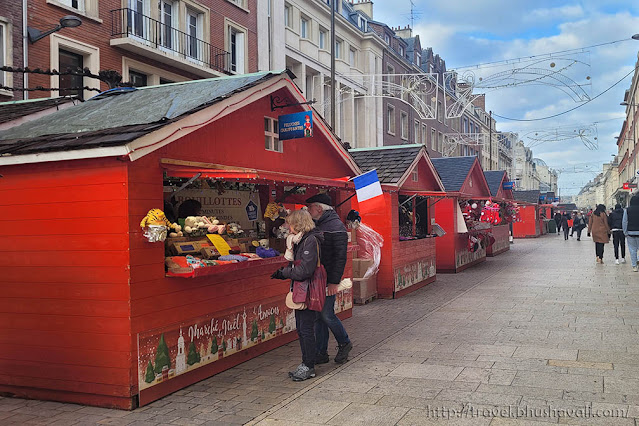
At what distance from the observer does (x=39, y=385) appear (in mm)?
5691

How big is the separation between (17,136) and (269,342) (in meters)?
3.83

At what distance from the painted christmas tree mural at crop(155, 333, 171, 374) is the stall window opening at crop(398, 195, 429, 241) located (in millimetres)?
8079

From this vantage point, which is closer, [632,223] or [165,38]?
[632,223]

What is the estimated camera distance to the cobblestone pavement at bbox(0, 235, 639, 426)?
504cm

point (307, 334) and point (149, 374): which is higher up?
point (307, 334)

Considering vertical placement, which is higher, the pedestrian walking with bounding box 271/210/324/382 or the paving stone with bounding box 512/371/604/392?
the pedestrian walking with bounding box 271/210/324/382

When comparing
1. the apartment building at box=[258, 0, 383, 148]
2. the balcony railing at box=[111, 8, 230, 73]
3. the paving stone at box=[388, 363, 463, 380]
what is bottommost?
the paving stone at box=[388, 363, 463, 380]

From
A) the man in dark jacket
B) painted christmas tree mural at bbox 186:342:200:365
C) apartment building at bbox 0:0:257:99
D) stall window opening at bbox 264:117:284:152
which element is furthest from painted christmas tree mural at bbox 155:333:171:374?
apartment building at bbox 0:0:257:99

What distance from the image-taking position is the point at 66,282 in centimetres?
559

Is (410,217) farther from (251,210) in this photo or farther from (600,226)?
(600,226)

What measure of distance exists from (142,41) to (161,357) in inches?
553

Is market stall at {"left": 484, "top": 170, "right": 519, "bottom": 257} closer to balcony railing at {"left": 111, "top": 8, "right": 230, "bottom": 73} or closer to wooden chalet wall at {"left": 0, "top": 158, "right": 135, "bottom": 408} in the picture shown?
balcony railing at {"left": 111, "top": 8, "right": 230, "bottom": 73}

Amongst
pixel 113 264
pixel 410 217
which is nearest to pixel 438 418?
pixel 113 264

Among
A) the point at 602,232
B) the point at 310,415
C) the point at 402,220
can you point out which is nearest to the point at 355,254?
the point at 402,220
